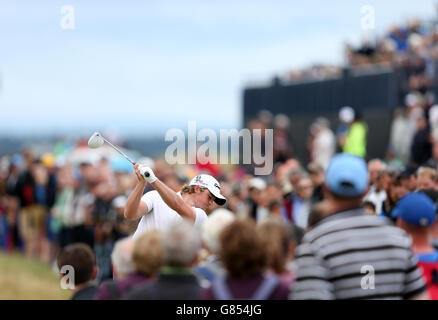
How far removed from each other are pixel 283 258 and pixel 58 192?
1245cm

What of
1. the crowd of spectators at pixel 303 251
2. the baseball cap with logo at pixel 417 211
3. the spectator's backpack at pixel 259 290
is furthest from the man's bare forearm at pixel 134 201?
the baseball cap with logo at pixel 417 211

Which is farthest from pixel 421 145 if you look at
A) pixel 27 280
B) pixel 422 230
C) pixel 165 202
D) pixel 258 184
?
pixel 422 230

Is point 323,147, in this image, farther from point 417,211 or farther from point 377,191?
point 417,211

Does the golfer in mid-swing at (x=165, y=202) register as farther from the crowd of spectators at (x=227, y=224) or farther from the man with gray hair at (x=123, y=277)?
the man with gray hair at (x=123, y=277)

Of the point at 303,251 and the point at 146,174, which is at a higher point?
the point at 146,174

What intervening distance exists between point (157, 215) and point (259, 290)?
7.20 feet

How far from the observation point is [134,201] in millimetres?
6828

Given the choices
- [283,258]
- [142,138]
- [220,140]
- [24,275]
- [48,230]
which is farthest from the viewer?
[142,138]

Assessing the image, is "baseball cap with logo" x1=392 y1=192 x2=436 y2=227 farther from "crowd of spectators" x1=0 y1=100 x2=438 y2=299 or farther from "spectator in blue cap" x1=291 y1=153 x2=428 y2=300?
"spectator in blue cap" x1=291 y1=153 x2=428 y2=300

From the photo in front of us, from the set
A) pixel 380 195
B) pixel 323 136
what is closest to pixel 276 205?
pixel 380 195

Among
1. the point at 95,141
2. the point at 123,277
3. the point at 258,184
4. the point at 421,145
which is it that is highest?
the point at 421,145

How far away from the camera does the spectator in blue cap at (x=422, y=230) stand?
618 centimetres
